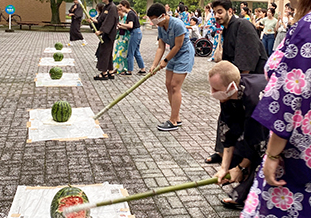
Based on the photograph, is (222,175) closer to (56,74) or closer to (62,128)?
(62,128)

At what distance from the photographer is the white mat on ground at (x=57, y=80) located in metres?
9.30

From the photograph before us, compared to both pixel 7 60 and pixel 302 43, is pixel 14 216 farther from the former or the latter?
pixel 7 60

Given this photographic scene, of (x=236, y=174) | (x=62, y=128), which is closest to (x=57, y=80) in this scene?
(x=62, y=128)

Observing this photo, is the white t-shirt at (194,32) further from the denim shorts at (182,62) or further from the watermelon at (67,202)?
the watermelon at (67,202)

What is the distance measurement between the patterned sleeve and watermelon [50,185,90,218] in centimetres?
204

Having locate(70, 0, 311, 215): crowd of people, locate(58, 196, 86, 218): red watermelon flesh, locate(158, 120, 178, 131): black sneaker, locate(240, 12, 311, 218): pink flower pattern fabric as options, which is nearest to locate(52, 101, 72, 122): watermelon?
locate(158, 120, 178, 131): black sneaker

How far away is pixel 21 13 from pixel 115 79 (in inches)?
972

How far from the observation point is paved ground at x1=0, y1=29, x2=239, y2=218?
13.0 feet

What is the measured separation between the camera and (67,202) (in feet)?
11.0

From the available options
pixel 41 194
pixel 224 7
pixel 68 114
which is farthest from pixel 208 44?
pixel 41 194

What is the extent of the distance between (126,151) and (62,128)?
128cm

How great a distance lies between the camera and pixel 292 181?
1857mm

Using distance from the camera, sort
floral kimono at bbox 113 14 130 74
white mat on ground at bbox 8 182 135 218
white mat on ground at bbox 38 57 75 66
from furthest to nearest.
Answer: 1. white mat on ground at bbox 38 57 75 66
2. floral kimono at bbox 113 14 130 74
3. white mat on ground at bbox 8 182 135 218

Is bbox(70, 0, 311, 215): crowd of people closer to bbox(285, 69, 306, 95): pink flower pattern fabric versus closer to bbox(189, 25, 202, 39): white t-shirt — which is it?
bbox(285, 69, 306, 95): pink flower pattern fabric
